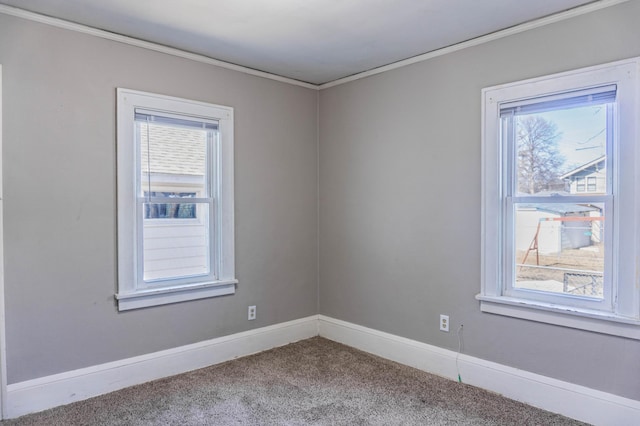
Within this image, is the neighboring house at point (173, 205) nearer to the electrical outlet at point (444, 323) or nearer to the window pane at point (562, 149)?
the electrical outlet at point (444, 323)

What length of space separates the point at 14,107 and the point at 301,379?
2565 mm

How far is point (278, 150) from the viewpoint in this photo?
3.77m

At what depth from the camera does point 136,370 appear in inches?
115

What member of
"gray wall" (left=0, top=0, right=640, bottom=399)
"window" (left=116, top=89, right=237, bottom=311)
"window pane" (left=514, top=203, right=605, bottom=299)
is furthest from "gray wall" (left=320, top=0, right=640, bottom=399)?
"window" (left=116, top=89, right=237, bottom=311)

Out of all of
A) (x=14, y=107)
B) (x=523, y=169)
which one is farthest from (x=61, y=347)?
(x=523, y=169)

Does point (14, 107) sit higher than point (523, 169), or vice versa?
point (14, 107)

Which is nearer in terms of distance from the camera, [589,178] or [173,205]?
[589,178]

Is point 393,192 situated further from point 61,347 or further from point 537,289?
point 61,347

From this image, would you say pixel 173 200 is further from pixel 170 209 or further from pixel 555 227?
pixel 555 227

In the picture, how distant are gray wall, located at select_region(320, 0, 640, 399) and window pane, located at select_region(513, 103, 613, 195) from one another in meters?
0.28

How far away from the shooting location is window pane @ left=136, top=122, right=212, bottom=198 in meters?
3.03

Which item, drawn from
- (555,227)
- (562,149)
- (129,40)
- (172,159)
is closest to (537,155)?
(562,149)

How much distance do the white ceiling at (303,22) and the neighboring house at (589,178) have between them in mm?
933

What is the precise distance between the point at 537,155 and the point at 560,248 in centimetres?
61
